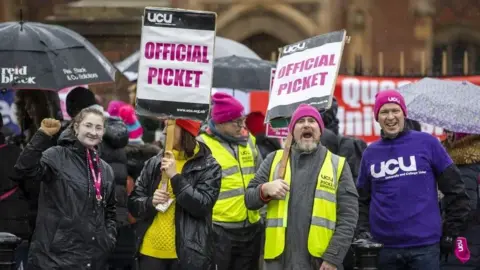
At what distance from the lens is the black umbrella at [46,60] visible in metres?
10.7

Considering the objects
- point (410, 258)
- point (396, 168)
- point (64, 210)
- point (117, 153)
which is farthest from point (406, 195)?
point (117, 153)

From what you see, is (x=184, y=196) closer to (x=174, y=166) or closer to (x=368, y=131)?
(x=174, y=166)

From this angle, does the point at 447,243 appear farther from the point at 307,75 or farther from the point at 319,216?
the point at 307,75

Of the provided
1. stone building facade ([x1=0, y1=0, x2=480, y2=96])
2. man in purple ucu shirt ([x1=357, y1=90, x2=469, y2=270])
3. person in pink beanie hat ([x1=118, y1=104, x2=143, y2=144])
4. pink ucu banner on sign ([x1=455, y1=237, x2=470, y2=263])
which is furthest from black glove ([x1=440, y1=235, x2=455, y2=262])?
stone building facade ([x1=0, y1=0, x2=480, y2=96])

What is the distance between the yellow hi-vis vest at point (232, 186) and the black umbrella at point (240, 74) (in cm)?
424

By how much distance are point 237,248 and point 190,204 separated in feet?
5.36

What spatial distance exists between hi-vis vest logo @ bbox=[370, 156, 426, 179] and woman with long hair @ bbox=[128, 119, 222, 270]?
1119 mm

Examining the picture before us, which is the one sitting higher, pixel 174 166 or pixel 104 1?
pixel 104 1

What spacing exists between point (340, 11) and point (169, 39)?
14.7m

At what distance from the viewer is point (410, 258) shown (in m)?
9.23

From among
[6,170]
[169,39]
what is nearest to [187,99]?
[169,39]

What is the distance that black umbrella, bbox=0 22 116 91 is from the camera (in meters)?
10.7

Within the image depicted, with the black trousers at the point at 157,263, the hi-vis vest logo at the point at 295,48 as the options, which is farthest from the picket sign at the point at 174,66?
the hi-vis vest logo at the point at 295,48

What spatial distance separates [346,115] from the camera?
53.1 ft
